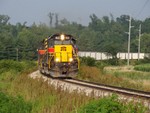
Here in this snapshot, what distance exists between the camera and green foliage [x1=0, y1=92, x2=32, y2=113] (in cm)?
1252

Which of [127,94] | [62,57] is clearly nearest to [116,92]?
[127,94]

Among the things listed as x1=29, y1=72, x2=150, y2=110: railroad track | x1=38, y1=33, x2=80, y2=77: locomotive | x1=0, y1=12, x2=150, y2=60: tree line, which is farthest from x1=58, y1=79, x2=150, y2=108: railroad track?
x1=0, y1=12, x2=150, y2=60: tree line

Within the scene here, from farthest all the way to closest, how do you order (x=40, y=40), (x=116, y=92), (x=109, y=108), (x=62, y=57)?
(x=40, y=40) → (x=62, y=57) → (x=116, y=92) → (x=109, y=108)

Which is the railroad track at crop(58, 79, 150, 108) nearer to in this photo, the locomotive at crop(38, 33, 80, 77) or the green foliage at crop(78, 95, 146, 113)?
the green foliage at crop(78, 95, 146, 113)

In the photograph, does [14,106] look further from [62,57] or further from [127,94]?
[62,57]

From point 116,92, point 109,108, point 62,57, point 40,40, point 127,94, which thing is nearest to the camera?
point 109,108

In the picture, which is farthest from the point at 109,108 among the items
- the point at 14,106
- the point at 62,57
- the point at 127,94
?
the point at 62,57

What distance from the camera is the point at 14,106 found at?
503 inches

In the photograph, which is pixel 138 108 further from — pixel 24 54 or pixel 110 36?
pixel 110 36

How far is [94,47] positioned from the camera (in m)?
142

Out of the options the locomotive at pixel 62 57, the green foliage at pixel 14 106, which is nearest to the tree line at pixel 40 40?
the locomotive at pixel 62 57

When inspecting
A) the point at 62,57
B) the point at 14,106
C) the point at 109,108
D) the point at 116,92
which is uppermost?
the point at 62,57

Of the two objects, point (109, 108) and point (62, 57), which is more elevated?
point (62, 57)

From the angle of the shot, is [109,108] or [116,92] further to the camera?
[116,92]
